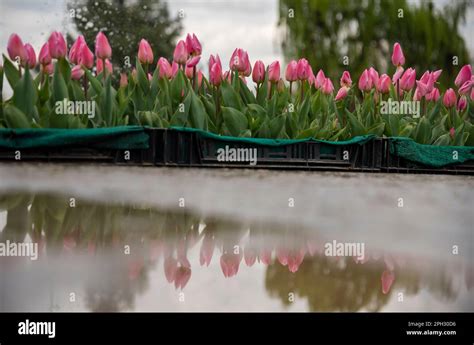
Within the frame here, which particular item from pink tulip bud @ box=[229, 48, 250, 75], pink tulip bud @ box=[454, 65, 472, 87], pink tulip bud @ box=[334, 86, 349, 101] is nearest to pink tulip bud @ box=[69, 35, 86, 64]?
pink tulip bud @ box=[229, 48, 250, 75]

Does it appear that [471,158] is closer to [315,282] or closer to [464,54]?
[464,54]

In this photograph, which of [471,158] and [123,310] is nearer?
[123,310]

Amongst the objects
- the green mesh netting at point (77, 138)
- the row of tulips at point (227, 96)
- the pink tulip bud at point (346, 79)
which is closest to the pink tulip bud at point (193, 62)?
the row of tulips at point (227, 96)

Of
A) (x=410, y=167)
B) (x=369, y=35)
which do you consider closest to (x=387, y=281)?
(x=410, y=167)

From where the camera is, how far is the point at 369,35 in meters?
3.37

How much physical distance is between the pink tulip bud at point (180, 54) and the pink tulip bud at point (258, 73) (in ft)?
1.00

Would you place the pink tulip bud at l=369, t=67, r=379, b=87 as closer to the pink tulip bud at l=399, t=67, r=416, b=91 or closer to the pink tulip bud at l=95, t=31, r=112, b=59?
the pink tulip bud at l=399, t=67, r=416, b=91

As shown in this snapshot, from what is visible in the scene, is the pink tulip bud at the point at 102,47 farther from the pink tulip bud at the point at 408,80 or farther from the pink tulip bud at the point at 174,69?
the pink tulip bud at the point at 408,80

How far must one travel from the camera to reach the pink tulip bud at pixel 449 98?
3085 millimetres

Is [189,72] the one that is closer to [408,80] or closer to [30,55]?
[30,55]

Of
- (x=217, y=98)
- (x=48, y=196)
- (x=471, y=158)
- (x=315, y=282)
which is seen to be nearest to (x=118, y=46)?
(x=217, y=98)
